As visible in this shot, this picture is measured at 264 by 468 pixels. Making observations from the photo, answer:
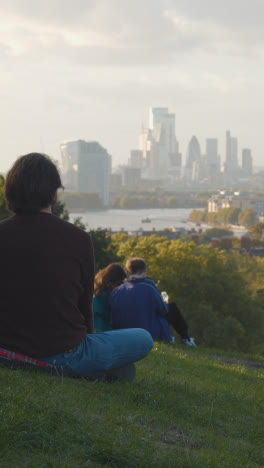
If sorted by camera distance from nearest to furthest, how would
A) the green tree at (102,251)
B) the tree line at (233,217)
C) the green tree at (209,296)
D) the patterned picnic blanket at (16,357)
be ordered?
1. the patterned picnic blanket at (16,357)
2. the green tree at (209,296)
3. the green tree at (102,251)
4. the tree line at (233,217)

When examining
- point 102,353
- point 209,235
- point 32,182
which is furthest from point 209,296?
point 209,235

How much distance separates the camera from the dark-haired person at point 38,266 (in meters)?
4.06

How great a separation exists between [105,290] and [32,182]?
3740 mm

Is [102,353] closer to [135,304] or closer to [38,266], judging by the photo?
[38,266]

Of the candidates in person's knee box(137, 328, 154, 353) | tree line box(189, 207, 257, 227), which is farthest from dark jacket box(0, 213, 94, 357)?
tree line box(189, 207, 257, 227)

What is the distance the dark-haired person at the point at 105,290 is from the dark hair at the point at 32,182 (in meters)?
3.55

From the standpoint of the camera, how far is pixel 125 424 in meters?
3.53

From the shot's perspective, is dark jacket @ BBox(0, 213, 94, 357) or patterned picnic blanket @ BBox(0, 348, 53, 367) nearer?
dark jacket @ BBox(0, 213, 94, 357)

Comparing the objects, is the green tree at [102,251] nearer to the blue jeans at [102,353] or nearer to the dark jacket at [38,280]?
the blue jeans at [102,353]

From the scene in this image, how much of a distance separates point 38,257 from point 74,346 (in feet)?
2.21

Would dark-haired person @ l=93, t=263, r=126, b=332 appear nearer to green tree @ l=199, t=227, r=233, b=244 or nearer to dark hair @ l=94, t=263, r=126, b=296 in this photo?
dark hair @ l=94, t=263, r=126, b=296

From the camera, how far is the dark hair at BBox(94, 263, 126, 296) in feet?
24.9

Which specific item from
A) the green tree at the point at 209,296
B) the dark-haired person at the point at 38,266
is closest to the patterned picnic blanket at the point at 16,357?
the dark-haired person at the point at 38,266

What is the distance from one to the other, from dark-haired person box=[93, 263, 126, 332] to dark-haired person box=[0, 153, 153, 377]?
3.33 m
